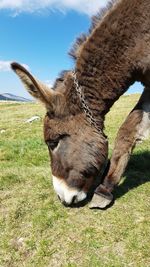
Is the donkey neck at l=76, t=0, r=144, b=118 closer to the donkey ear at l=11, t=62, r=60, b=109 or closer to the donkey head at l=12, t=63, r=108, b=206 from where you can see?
the donkey head at l=12, t=63, r=108, b=206

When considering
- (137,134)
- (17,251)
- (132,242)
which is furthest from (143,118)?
(17,251)

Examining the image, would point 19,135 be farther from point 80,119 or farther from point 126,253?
point 126,253

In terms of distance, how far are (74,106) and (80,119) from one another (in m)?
0.24

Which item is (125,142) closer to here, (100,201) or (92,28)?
(100,201)

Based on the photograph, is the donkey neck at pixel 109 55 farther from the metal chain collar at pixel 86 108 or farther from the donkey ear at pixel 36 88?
the donkey ear at pixel 36 88

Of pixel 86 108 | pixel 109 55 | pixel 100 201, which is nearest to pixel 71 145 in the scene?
pixel 86 108

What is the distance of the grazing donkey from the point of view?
7320 millimetres

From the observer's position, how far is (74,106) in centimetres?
740

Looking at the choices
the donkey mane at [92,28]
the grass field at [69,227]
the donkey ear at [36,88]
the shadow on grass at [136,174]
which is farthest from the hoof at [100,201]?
the donkey mane at [92,28]

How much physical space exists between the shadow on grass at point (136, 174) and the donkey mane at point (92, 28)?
8.43ft

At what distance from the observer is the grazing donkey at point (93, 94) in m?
7.32

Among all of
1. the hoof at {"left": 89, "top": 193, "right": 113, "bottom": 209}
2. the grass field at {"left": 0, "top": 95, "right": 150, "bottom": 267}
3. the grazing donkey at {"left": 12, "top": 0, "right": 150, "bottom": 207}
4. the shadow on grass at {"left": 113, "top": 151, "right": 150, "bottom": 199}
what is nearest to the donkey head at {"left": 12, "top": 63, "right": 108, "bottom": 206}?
the grazing donkey at {"left": 12, "top": 0, "right": 150, "bottom": 207}

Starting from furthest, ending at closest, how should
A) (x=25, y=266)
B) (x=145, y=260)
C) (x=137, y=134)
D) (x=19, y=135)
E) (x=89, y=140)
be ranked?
1. (x=19, y=135)
2. (x=137, y=134)
3. (x=89, y=140)
4. (x=25, y=266)
5. (x=145, y=260)

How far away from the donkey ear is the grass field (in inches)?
76.9
